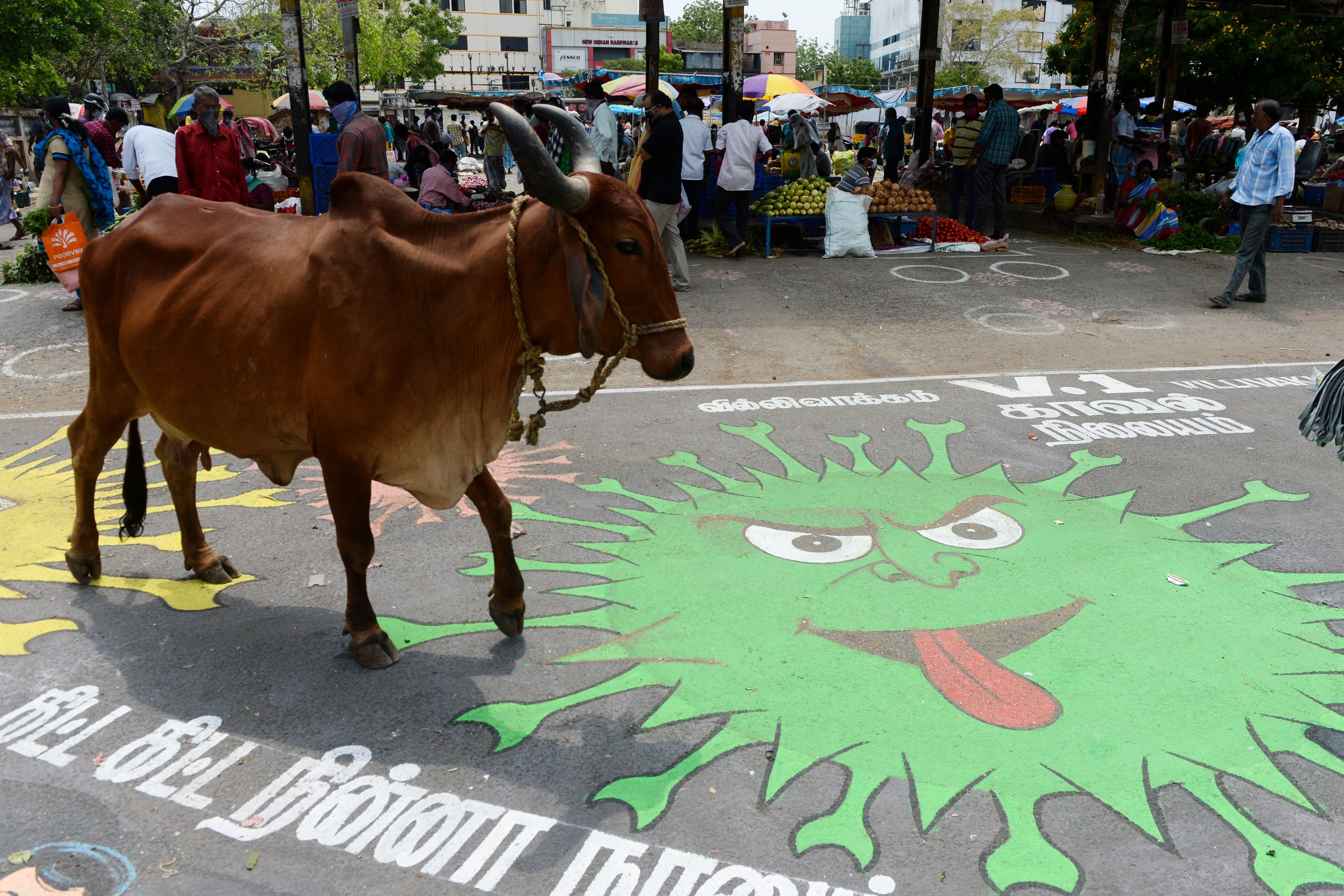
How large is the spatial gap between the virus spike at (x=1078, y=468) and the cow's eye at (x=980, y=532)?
1.88ft

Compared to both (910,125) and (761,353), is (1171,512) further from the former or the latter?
(910,125)

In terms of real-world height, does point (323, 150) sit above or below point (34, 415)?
above

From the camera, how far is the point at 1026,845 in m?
2.75

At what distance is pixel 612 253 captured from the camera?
3068mm

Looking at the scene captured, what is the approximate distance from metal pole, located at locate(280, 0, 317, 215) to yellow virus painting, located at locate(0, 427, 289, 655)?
5.03 meters

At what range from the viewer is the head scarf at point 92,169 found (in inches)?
356

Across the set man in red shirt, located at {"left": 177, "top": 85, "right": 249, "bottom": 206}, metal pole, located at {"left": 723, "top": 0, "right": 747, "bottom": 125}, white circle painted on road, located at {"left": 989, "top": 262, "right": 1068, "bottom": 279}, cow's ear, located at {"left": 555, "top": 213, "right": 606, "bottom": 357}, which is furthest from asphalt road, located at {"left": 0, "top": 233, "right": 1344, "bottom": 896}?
metal pole, located at {"left": 723, "top": 0, "right": 747, "bottom": 125}

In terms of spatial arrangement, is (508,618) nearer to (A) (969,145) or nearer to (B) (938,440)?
(B) (938,440)

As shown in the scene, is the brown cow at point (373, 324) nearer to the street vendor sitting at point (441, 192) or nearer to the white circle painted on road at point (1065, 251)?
the street vendor sitting at point (441, 192)

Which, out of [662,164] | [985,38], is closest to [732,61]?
[662,164]

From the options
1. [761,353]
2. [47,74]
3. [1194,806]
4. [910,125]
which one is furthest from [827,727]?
[910,125]

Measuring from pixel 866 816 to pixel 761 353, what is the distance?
6044 mm

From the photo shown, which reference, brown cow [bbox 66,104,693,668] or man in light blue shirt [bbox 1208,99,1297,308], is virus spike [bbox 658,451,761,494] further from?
man in light blue shirt [bbox 1208,99,1297,308]

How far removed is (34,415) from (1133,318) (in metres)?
9.78
